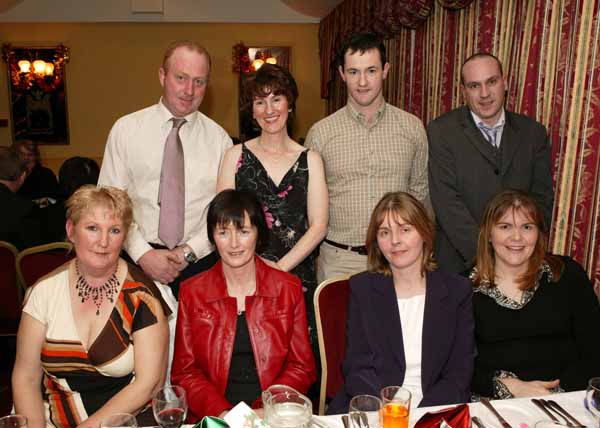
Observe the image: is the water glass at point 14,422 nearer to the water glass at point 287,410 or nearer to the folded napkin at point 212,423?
the folded napkin at point 212,423

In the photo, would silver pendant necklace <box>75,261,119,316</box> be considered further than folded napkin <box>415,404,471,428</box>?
Yes

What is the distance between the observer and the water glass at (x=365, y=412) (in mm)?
1346

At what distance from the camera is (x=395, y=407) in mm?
1354

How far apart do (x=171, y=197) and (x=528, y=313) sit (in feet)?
5.26

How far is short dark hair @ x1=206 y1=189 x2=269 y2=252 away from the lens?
1.96 m

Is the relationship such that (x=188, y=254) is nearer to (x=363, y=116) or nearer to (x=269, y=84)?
(x=269, y=84)

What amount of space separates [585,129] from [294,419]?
2.10m

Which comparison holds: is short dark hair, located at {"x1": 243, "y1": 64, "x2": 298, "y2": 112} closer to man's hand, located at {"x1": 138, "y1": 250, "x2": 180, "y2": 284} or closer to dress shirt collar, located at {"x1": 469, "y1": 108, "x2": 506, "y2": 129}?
man's hand, located at {"x1": 138, "y1": 250, "x2": 180, "y2": 284}

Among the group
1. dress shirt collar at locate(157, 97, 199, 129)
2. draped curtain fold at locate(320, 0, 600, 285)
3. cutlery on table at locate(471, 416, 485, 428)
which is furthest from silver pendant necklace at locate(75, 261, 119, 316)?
draped curtain fold at locate(320, 0, 600, 285)

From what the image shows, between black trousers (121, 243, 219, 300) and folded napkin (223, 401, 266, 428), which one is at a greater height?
black trousers (121, 243, 219, 300)

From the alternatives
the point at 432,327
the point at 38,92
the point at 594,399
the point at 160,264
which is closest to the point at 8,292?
the point at 160,264

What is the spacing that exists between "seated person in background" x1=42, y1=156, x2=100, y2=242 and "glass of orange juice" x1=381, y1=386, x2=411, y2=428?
2.90m

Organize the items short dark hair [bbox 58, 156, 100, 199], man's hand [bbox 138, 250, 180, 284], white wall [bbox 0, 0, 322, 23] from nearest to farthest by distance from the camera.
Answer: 1. man's hand [bbox 138, 250, 180, 284]
2. short dark hair [bbox 58, 156, 100, 199]
3. white wall [bbox 0, 0, 322, 23]

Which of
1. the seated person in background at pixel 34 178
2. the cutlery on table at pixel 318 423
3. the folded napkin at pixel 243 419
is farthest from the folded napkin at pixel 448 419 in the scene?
the seated person in background at pixel 34 178
